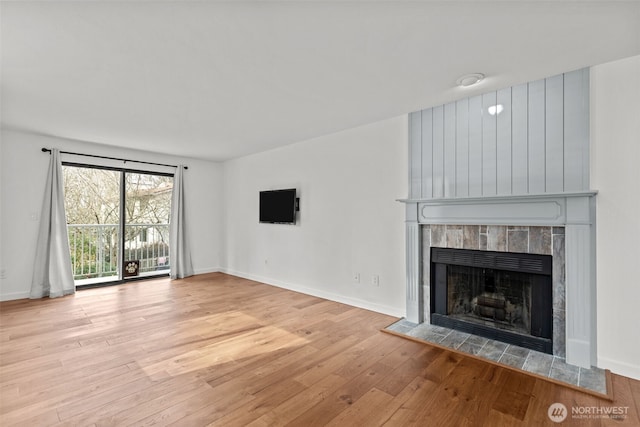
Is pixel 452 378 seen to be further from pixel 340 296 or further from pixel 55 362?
pixel 55 362

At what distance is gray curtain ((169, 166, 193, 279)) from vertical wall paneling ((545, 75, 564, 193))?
562cm

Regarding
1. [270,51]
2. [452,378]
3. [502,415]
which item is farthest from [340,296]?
[270,51]

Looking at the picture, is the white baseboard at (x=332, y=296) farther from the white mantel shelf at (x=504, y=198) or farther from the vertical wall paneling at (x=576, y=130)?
the vertical wall paneling at (x=576, y=130)

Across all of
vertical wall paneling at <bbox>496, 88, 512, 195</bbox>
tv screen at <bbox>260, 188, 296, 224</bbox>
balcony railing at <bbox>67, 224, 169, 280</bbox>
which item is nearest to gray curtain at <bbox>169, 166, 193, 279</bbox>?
balcony railing at <bbox>67, 224, 169, 280</bbox>

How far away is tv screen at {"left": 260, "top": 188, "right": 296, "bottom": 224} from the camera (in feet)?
15.9

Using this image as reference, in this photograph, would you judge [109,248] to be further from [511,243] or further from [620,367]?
[620,367]

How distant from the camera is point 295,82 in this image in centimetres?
271

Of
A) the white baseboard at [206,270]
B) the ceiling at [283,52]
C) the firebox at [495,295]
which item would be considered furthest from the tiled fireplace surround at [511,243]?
the white baseboard at [206,270]

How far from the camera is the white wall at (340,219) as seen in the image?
12.0 feet

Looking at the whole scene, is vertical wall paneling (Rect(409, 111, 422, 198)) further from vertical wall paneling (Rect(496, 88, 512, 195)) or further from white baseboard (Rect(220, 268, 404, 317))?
white baseboard (Rect(220, 268, 404, 317))

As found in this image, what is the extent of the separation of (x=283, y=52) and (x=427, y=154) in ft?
6.29

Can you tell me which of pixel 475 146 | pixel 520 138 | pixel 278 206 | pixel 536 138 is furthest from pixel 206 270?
pixel 536 138

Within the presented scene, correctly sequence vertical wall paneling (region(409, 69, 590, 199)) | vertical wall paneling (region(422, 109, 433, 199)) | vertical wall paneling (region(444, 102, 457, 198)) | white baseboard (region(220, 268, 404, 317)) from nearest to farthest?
vertical wall paneling (region(409, 69, 590, 199)) → vertical wall paneling (region(444, 102, 457, 198)) → vertical wall paneling (region(422, 109, 433, 199)) → white baseboard (region(220, 268, 404, 317))

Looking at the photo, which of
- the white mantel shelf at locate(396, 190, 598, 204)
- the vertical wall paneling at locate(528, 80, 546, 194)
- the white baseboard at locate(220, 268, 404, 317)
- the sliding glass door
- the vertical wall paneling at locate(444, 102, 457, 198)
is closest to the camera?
the white mantel shelf at locate(396, 190, 598, 204)
